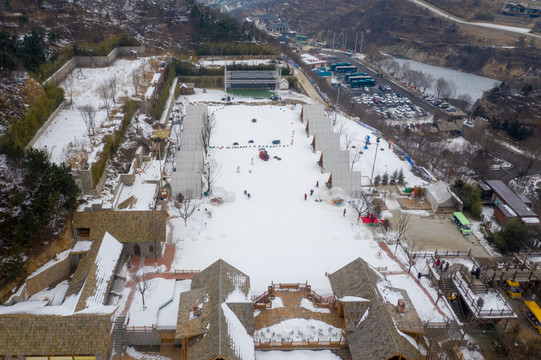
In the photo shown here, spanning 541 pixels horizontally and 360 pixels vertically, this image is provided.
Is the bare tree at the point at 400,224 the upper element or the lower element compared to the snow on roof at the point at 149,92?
lower

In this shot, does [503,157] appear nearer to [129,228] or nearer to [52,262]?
[129,228]

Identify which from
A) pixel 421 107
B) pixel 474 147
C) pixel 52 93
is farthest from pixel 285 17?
pixel 52 93

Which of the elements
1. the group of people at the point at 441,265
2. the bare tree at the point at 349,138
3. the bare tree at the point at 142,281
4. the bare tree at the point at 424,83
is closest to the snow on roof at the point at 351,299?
the group of people at the point at 441,265

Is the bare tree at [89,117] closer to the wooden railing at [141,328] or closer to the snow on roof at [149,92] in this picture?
the snow on roof at [149,92]

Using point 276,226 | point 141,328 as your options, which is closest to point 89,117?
point 276,226

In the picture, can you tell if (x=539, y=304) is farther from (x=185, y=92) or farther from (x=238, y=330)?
(x=185, y=92)

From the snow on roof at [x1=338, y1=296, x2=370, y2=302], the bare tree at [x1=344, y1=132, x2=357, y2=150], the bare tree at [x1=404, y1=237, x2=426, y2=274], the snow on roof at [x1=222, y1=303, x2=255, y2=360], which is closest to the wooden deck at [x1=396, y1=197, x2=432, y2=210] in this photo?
the bare tree at [x1=404, y1=237, x2=426, y2=274]
